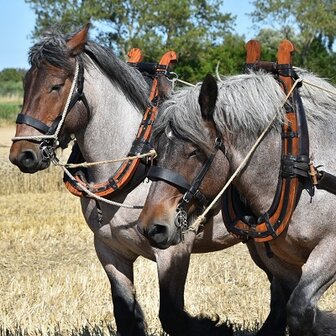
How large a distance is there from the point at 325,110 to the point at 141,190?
1.28m

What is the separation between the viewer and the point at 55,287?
7172 millimetres

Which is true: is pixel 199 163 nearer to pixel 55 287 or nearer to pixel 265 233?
pixel 265 233

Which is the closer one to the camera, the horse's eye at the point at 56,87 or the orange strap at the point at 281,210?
the orange strap at the point at 281,210

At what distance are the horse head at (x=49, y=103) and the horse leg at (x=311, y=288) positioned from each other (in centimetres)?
165

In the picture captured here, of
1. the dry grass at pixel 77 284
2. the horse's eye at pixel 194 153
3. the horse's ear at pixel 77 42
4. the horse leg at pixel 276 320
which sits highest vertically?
the horse's ear at pixel 77 42

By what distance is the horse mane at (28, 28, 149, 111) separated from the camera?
479 cm

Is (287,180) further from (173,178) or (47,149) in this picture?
(47,149)

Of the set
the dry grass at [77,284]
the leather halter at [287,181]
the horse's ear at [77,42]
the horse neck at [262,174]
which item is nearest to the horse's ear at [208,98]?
the horse neck at [262,174]

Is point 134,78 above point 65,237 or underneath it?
above

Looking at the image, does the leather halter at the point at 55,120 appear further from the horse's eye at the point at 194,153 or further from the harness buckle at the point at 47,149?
the horse's eye at the point at 194,153

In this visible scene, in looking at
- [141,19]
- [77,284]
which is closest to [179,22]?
[141,19]

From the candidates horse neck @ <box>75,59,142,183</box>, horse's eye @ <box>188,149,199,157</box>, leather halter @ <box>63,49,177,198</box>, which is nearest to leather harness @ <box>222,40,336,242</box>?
horse's eye @ <box>188,149,199,157</box>

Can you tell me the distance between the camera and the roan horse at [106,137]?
15.2ft

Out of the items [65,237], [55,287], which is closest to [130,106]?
[55,287]
